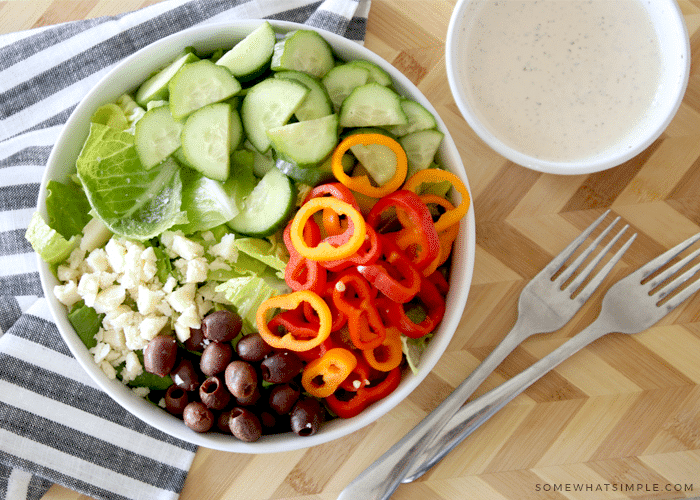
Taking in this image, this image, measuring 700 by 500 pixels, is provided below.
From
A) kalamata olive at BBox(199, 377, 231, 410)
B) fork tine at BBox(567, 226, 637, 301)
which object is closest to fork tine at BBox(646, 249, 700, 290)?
fork tine at BBox(567, 226, 637, 301)

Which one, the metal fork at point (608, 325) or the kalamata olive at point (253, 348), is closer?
the kalamata olive at point (253, 348)

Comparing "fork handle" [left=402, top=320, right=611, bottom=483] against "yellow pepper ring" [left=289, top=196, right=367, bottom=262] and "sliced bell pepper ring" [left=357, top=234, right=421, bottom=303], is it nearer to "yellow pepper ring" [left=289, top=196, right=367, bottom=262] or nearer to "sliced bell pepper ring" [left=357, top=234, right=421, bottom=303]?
"sliced bell pepper ring" [left=357, top=234, right=421, bottom=303]

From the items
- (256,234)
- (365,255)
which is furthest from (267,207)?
(365,255)

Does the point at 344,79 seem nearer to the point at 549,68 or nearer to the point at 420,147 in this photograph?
the point at 420,147

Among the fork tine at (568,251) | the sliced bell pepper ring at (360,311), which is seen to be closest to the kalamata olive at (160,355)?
the sliced bell pepper ring at (360,311)

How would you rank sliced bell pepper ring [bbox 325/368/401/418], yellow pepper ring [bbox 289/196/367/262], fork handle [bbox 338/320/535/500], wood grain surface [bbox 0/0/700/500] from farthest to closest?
wood grain surface [bbox 0/0/700/500], fork handle [bbox 338/320/535/500], sliced bell pepper ring [bbox 325/368/401/418], yellow pepper ring [bbox 289/196/367/262]

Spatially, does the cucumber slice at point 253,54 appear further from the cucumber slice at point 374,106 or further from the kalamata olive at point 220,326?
the kalamata olive at point 220,326

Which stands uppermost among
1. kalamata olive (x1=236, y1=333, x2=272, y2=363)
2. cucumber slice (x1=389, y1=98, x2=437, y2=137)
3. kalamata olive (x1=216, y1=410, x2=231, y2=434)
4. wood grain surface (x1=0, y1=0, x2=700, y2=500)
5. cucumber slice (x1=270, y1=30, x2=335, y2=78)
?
cucumber slice (x1=270, y1=30, x2=335, y2=78)
